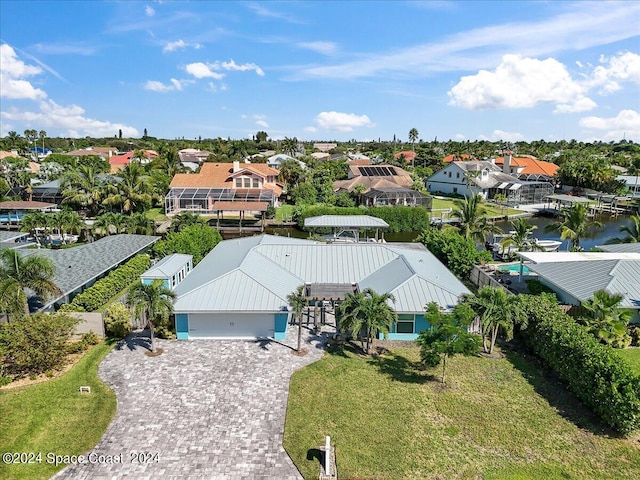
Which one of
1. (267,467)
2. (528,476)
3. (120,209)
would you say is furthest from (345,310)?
(120,209)

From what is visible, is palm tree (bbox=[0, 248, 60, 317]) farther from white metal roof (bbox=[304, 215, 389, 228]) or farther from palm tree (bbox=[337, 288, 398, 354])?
white metal roof (bbox=[304, 215, 389, 228])

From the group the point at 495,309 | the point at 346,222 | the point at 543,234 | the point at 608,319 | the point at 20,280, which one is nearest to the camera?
the point at 495,309

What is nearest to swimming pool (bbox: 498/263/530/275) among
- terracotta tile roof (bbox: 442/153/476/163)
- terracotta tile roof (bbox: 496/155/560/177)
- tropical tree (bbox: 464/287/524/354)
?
tropical tree (bbox: 464/287/524/354)

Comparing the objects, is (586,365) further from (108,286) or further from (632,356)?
(108,286)

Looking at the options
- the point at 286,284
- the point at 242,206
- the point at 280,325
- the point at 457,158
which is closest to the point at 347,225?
the point at 286,284

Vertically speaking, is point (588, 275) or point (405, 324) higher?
point (588, 275)

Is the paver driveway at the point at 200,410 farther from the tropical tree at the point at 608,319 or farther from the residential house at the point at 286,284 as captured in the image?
the tropical tree at the point at 608,319

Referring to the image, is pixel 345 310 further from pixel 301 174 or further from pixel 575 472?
pixel 301 174
